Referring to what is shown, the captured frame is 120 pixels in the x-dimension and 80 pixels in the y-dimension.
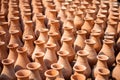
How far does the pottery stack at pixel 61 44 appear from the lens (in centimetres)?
153

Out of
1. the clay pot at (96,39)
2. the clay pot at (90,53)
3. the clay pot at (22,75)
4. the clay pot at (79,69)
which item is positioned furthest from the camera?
the clay pot at (96,39)

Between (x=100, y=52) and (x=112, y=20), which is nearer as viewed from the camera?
(x=100, y=52)

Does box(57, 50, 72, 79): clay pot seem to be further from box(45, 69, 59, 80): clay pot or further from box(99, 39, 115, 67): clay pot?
box(99, 39, 115, 67): clay pot

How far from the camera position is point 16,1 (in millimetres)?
2928

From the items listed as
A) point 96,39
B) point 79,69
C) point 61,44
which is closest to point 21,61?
point 79,69

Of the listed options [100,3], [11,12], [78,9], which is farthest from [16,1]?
[100,3]

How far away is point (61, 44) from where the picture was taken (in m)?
2.10

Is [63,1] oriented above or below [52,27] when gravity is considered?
above

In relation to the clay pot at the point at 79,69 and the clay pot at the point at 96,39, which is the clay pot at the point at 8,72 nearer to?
the clay pot at the point at 79,69

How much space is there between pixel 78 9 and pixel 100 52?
92 cm

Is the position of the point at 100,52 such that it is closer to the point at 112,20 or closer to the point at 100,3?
the point at 112,20

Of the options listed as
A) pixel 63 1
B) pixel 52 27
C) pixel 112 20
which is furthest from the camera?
pixel 63 1

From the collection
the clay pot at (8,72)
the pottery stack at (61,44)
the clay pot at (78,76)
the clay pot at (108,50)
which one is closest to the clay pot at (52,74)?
the pottery stack at (61,44)

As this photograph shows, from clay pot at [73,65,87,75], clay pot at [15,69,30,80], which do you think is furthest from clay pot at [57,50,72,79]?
clay pot at [15,69,30,80]
